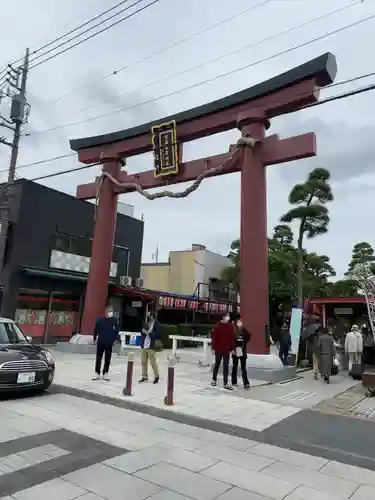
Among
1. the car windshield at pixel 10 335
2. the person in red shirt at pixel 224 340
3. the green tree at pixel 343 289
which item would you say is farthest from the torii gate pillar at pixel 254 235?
the green tree at pixel 343 289

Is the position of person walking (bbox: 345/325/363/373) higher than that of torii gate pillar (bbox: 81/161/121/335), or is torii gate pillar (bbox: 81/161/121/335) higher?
torii gate pillar (bbox: 81/161/121/335)

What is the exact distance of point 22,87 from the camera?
16672 millimetres

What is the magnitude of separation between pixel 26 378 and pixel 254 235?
751 centimetres

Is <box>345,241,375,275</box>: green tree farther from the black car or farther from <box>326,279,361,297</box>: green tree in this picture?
the black car

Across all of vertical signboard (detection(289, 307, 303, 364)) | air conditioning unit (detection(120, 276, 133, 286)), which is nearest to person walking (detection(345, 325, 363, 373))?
vertical signboard (detection(289, 307, 303, 364))

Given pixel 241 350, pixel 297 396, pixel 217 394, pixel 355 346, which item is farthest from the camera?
pixel 355 346

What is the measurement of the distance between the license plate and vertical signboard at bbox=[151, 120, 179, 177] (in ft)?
30.7

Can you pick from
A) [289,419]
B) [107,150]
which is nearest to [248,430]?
[289,419]

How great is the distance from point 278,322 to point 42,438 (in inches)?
1198

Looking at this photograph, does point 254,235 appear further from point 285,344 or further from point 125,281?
point 125,281

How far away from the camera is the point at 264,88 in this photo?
12570 mm

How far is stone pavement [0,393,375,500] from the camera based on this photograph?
383cm

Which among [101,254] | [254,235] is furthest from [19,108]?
[254,235]

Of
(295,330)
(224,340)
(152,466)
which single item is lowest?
(152,466)
